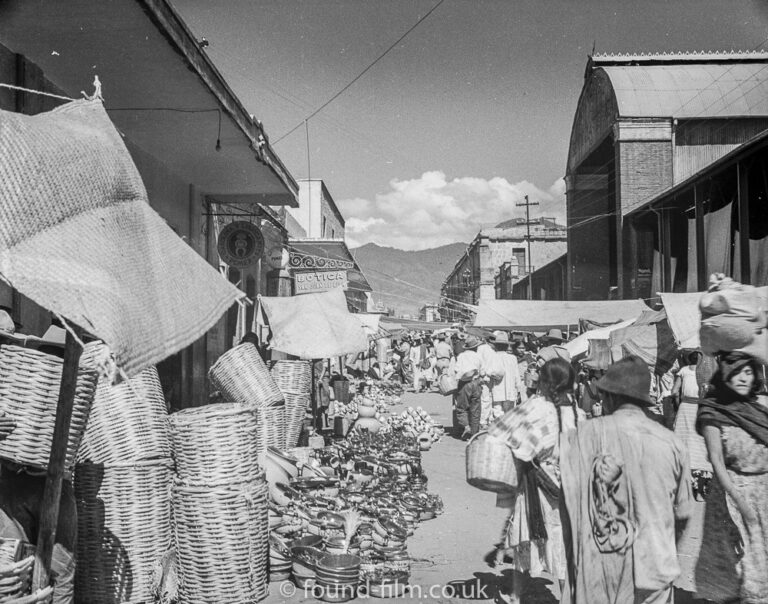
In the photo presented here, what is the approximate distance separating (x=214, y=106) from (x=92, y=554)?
501 centimetres

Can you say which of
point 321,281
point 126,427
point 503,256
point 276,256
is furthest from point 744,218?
point 503,256

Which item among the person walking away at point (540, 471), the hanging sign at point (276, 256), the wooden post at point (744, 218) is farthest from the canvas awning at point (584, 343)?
the hanging sign at point (276, 256)

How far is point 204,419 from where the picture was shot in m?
4.61

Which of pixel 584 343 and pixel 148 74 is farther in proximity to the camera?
pixel 584 343

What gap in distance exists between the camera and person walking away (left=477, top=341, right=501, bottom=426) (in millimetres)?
12180

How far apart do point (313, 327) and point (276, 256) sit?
875 centimetres

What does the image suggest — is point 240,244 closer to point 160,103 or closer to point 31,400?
point 160,103

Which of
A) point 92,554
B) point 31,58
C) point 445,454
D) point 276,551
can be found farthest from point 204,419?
point 445,454

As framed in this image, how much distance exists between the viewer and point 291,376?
942cm

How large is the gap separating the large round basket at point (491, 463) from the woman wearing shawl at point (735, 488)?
1.15 meters

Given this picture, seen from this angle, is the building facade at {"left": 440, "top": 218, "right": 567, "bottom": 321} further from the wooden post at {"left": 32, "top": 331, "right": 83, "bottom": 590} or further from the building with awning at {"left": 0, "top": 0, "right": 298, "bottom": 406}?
the wooden post at {"left": 32, "top": 331, "right": 83, "bottom": 590}

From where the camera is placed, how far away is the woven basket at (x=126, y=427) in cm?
446

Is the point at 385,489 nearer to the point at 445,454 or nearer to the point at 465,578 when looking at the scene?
the point at 465,578

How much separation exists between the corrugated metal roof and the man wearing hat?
793 inches
